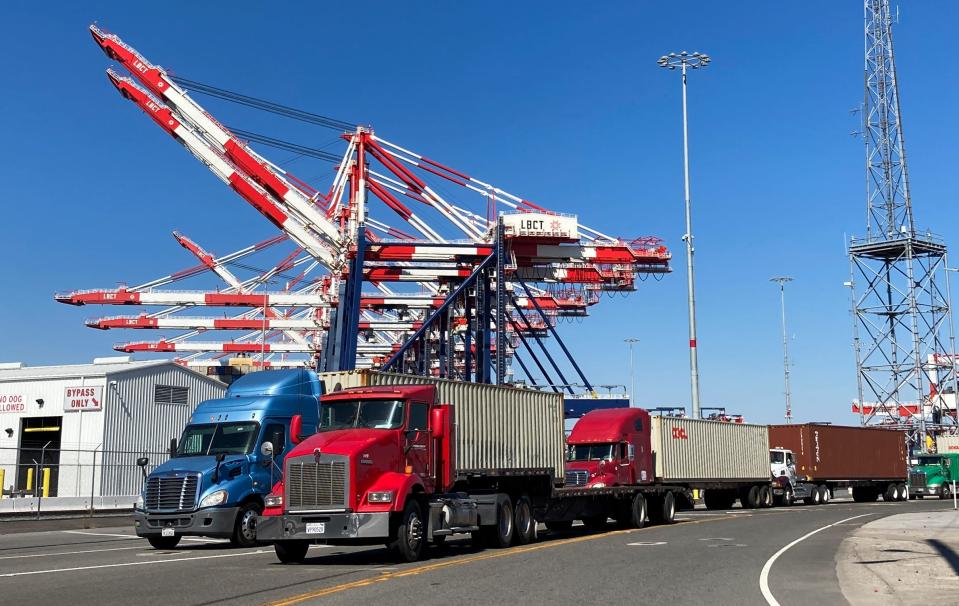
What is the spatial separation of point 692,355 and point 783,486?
9096 millimetres

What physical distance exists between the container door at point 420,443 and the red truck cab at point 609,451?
817 centimetres

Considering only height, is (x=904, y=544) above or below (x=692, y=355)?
below

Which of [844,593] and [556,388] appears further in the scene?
[556,388]

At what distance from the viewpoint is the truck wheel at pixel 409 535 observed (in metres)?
15.4

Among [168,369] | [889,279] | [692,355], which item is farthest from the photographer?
[889,279]

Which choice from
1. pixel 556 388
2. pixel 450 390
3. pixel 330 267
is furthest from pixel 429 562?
pixel 556 388

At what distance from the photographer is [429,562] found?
619 inches

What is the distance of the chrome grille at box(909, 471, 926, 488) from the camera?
5244 cm

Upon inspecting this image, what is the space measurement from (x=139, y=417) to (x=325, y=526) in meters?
30.0

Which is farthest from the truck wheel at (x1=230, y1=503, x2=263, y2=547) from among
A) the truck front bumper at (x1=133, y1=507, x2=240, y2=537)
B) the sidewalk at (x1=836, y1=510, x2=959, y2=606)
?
the sidewalk at (x1=836, y1=510, x2=959, y2=606)

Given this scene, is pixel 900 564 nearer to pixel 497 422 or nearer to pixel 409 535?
pixel 497 422

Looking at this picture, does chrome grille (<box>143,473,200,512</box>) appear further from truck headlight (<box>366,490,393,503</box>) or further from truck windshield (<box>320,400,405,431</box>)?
truck headlight (<box>366,490,393,503</box>)

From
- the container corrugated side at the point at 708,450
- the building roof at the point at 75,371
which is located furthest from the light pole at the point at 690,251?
the building roof at the point at 75,371

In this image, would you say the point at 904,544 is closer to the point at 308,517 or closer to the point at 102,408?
the point at 308,517
